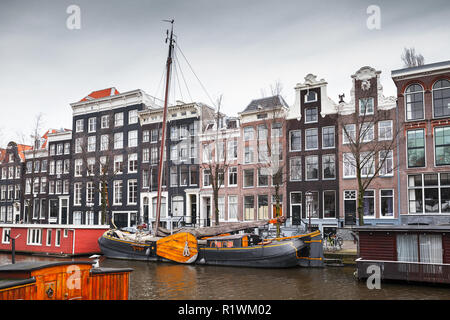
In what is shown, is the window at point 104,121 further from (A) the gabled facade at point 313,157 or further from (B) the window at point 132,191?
(A) the gabled facade at point 313,157

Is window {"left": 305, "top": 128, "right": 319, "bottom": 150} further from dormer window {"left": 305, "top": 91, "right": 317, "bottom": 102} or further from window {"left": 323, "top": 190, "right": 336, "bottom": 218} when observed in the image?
window {"left": 323, "top": 190, "right": 336, "bottom": 218}

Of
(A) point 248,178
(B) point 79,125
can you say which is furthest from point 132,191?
(A) point 248,178

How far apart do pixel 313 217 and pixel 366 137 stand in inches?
326

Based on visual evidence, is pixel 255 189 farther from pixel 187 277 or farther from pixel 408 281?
pixel 408 281

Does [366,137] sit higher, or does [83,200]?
[366,137]

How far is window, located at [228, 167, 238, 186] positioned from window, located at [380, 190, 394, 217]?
14245mm

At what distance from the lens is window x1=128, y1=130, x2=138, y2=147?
47969mm

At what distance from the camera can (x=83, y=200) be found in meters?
50.4

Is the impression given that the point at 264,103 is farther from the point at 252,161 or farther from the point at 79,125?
the point at 79,125

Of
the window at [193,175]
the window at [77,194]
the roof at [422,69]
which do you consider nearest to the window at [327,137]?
the roof at [422,69]

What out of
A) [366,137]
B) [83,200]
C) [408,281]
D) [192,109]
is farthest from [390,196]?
[83,200]

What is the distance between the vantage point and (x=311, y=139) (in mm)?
37125

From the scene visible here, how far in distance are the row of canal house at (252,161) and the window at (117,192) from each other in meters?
0.13
